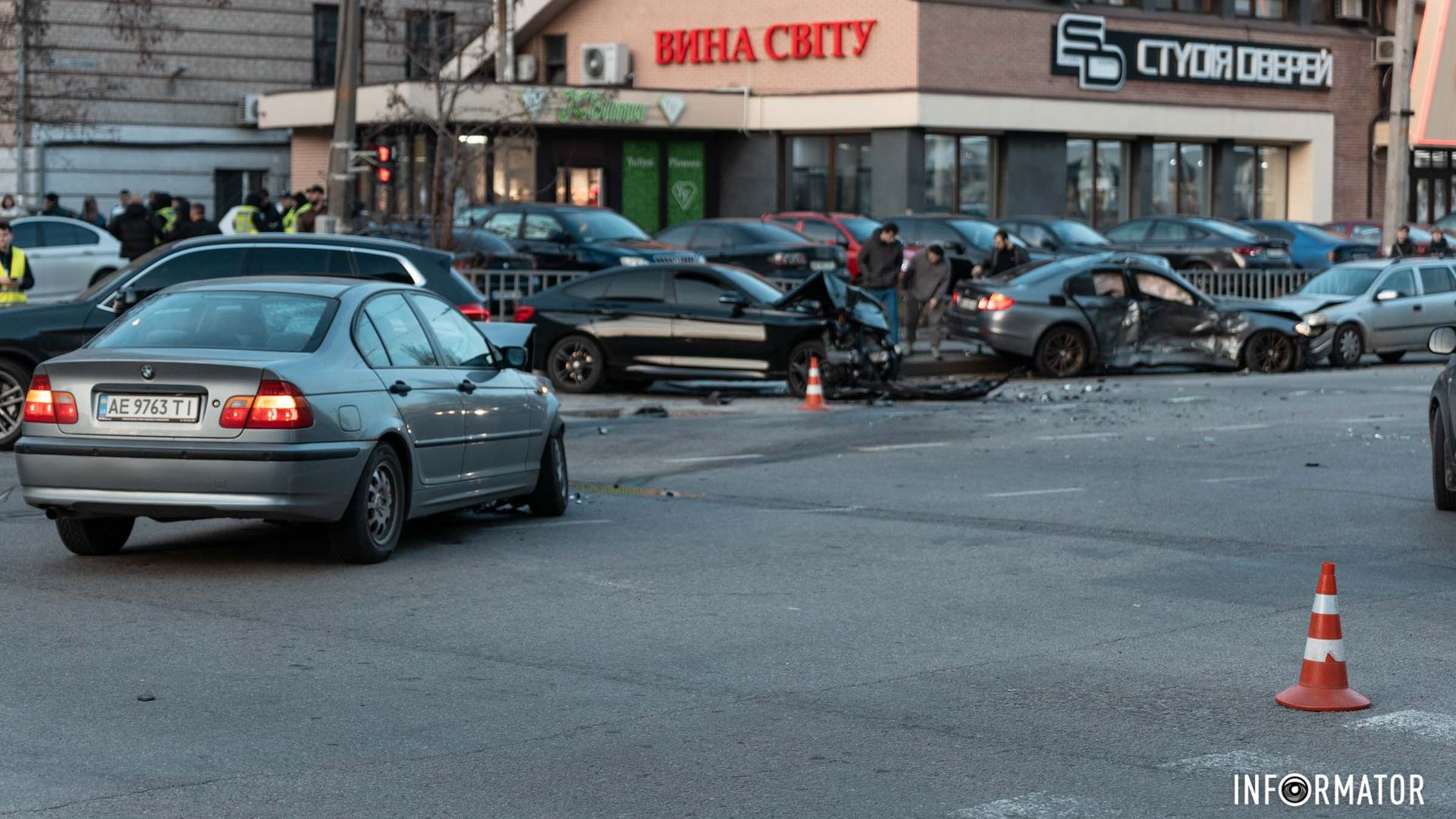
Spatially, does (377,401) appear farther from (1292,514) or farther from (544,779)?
(1292,514)

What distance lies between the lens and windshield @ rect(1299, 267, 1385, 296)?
1104 inches

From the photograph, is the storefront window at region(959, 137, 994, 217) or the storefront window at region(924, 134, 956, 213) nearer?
the storefront window at region(924, 134, 956, 213)

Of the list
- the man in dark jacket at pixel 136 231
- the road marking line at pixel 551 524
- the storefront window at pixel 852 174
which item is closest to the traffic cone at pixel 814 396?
the road marking line at pixel 551 524

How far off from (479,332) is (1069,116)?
119 ft

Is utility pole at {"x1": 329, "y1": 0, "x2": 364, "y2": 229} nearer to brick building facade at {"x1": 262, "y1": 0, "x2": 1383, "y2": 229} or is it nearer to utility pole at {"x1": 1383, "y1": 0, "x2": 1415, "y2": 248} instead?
brick building facade at {"x1": 262, "y1": 0, "x2": 1383, "y2": 229}

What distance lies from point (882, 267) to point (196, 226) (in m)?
9.50

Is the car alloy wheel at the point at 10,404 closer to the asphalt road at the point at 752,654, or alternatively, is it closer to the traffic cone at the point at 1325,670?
the asphalt road at the point at 752,654

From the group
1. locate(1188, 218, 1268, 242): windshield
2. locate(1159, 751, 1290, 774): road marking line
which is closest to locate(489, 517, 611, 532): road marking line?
locate(1159, 751, 1290, 774): road marking line

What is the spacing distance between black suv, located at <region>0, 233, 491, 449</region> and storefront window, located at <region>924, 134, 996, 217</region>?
27.8 metres

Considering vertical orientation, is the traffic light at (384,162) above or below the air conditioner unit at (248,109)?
below

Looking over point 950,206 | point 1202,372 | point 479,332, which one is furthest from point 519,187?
point 479,332

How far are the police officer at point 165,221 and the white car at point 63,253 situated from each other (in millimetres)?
713

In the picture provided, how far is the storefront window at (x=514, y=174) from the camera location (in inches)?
1766

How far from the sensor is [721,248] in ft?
106
